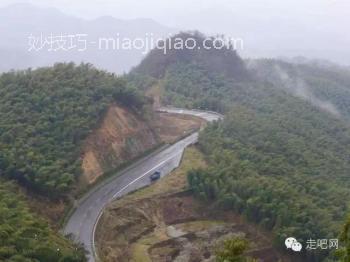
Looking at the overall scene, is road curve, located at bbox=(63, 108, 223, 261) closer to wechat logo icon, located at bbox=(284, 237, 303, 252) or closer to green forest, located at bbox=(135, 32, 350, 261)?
green forest, located at bbox=(135, 32, 350, 261)

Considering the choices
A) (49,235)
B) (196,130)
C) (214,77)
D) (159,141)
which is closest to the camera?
(49,235)

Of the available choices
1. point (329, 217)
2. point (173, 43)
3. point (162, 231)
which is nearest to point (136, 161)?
point (162, 231)

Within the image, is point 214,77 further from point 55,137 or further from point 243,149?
point 55,137

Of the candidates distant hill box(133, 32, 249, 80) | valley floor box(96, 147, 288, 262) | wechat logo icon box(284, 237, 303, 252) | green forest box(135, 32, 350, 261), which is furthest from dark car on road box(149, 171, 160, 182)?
distant hill box(133, 32, 249, 80)

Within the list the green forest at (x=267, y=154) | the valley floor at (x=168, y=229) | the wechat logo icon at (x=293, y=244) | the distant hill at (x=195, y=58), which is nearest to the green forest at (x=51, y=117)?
the valley floor at (x=168, y=229)

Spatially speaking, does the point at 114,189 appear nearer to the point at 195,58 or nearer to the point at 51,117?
the point at 51,117
